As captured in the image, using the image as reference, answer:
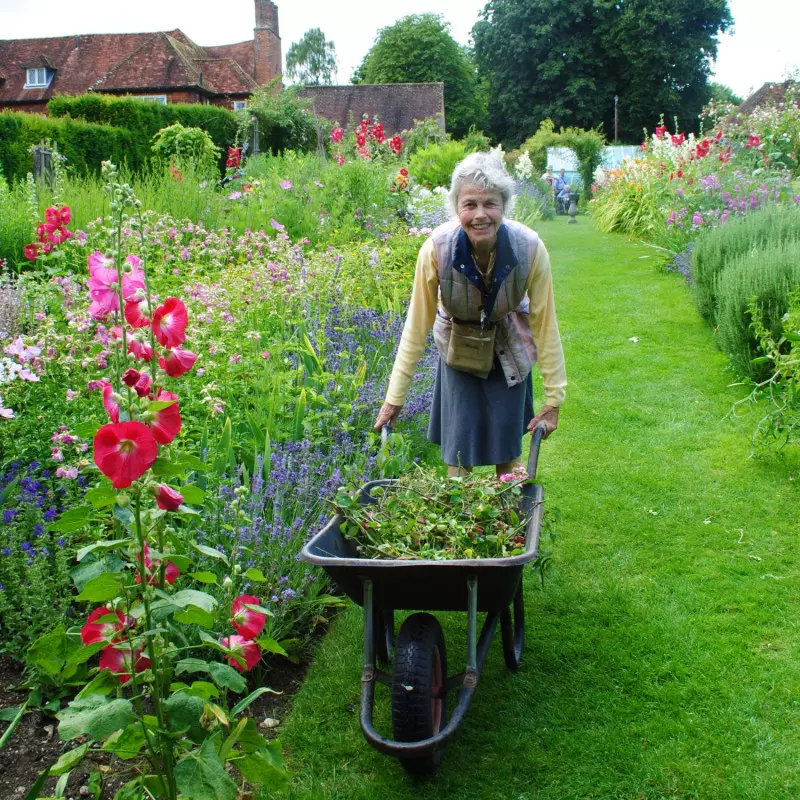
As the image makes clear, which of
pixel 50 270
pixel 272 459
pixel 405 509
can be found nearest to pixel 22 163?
Result: pixel 50 270

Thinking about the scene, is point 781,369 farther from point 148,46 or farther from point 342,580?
point 148,46

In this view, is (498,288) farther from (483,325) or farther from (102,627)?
(102,627)

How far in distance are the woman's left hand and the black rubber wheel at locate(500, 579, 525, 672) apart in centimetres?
58

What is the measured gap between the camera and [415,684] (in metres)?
2.16

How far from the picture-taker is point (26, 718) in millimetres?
2432

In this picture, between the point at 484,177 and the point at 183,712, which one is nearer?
the point at 183,712

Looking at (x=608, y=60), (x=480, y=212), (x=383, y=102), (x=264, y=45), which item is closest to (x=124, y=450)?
(x=480, y=212)

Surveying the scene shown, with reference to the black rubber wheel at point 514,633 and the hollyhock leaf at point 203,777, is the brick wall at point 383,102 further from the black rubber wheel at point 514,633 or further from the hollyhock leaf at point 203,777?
the hollyhock leaf at point 203,777

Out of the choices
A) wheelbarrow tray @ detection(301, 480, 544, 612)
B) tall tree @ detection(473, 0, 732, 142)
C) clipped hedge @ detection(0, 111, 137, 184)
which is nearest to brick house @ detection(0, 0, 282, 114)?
tall tree @ detection(473, 0, 732, 142)

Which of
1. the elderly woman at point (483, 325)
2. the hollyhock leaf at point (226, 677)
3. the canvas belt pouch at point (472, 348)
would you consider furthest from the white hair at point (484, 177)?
the hollyhock leaf at point (226, 677)

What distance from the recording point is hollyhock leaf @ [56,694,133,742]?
1453 mm

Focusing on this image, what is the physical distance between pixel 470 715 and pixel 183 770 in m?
1.33

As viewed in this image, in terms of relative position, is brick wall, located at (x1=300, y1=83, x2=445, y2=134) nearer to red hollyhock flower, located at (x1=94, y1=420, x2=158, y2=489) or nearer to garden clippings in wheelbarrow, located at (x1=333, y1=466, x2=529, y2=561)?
garden clippings in wheelbarrow, located at (x1=333, y1=466, x2=529, y2=561)

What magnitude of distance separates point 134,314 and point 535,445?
5.40ft
